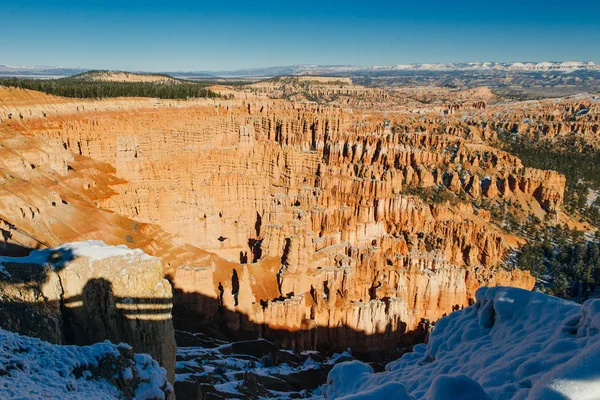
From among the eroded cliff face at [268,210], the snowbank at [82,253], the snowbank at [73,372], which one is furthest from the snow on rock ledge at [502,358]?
the eroded cliff face at [268,210]

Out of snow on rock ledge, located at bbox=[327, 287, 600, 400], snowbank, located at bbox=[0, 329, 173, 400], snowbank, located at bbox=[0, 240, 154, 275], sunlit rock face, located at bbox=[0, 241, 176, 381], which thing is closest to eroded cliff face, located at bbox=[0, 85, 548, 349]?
snowbank, located at bbox=[0, 240, 154, 275]

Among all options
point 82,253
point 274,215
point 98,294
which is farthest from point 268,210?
point 98,294

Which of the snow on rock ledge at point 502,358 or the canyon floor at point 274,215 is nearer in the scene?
the snow on rock ledge at point 502,358

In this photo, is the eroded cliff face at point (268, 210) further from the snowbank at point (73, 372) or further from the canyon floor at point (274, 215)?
the snowbank at point (73, 372)

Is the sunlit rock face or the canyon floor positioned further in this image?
the canyon floor

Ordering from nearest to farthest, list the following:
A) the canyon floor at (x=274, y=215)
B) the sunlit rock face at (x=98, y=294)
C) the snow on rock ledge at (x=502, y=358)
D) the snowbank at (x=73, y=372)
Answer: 1. the snow on rock ledge at (x=502, y=358)
2. the snowbank at (x=73, y=372)
3. the sunlit rock face at (x=98, y=294)
4. the canyon floor at (x=274, y=215)

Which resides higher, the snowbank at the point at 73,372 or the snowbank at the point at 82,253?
the snowbank at the point at 82,253

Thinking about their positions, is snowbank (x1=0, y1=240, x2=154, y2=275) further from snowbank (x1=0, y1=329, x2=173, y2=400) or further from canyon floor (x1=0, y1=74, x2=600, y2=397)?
snowbank (x1=0, y1=329, x2=173, y2=400)

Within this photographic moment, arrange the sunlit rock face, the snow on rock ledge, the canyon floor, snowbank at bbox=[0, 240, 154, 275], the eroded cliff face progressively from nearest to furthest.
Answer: the snow on rock ledge < the sunlit rock face < snowbank at bbox=[0, 240, 154, 275] < the canyon floor < the eroded cliff face
